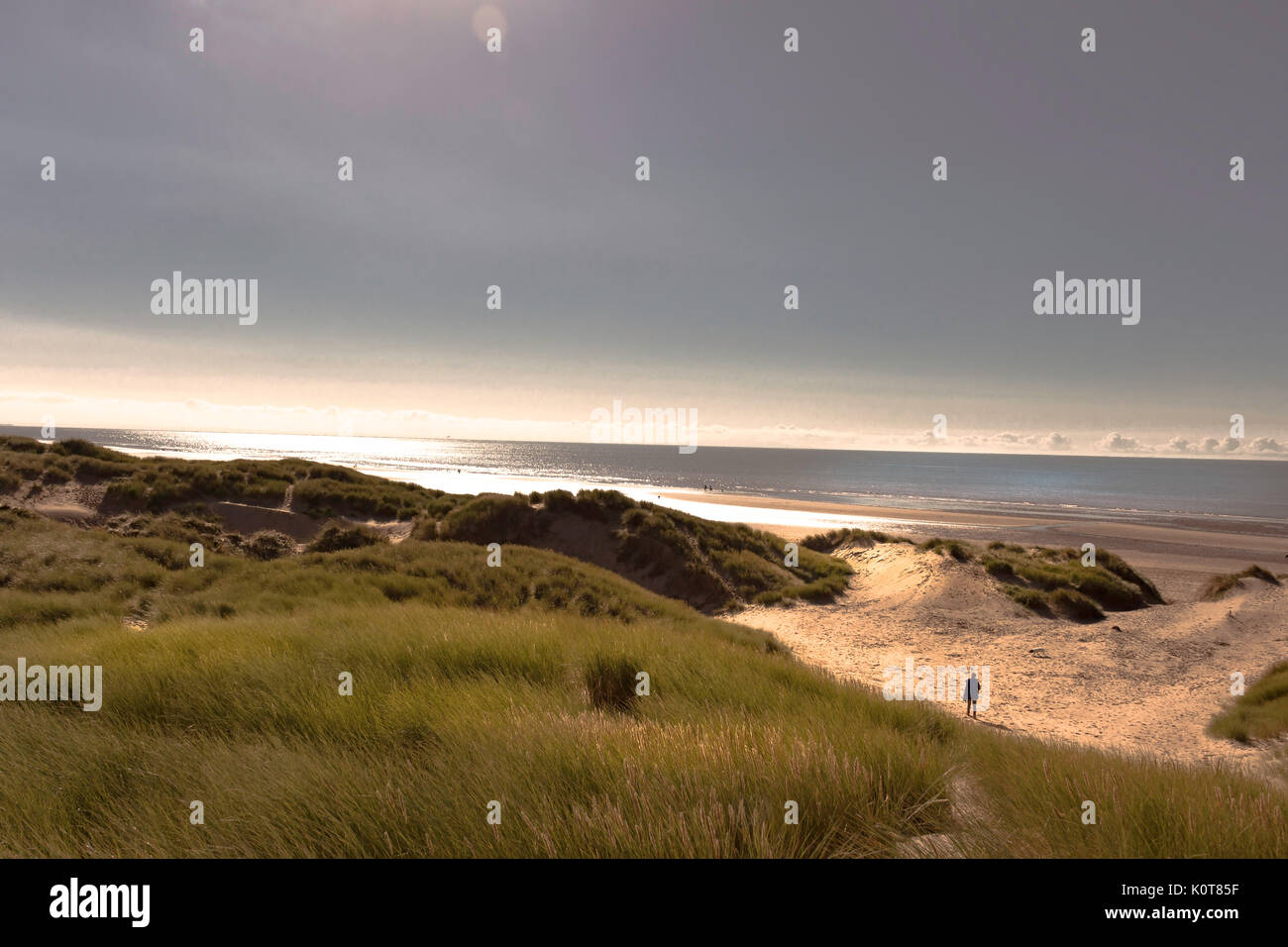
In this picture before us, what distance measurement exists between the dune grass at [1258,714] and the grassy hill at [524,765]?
916 centimetres

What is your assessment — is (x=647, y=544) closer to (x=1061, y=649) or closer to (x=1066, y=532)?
(x=1061, y=649)

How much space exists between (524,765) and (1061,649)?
779 inches

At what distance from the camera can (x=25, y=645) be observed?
6.47 metres

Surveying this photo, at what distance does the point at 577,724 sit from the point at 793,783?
62.8 inches

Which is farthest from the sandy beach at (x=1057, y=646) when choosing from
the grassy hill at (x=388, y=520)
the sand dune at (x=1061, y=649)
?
the grassy hill at (x=388, y=520)

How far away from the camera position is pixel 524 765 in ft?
10.4

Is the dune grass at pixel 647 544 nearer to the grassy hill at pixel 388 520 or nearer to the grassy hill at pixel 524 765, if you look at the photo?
the grassy hill at pixel 388 520

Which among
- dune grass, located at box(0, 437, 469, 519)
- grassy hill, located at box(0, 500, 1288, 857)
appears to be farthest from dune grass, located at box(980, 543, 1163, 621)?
dune grass, located at box(0, 437, 469, 519)

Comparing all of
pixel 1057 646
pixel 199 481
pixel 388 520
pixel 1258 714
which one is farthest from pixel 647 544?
pixel 199 481

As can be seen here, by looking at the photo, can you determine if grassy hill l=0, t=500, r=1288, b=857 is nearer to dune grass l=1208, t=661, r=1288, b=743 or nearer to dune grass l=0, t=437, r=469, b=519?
dune grass l=1208, t=661, r=1288, b=743

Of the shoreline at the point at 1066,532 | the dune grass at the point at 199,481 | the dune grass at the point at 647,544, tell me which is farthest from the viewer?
the shoreline at the point at 1066,532

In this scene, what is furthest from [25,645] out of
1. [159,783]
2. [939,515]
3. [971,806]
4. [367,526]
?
[939,515]

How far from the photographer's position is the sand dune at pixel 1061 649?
11.8 m
